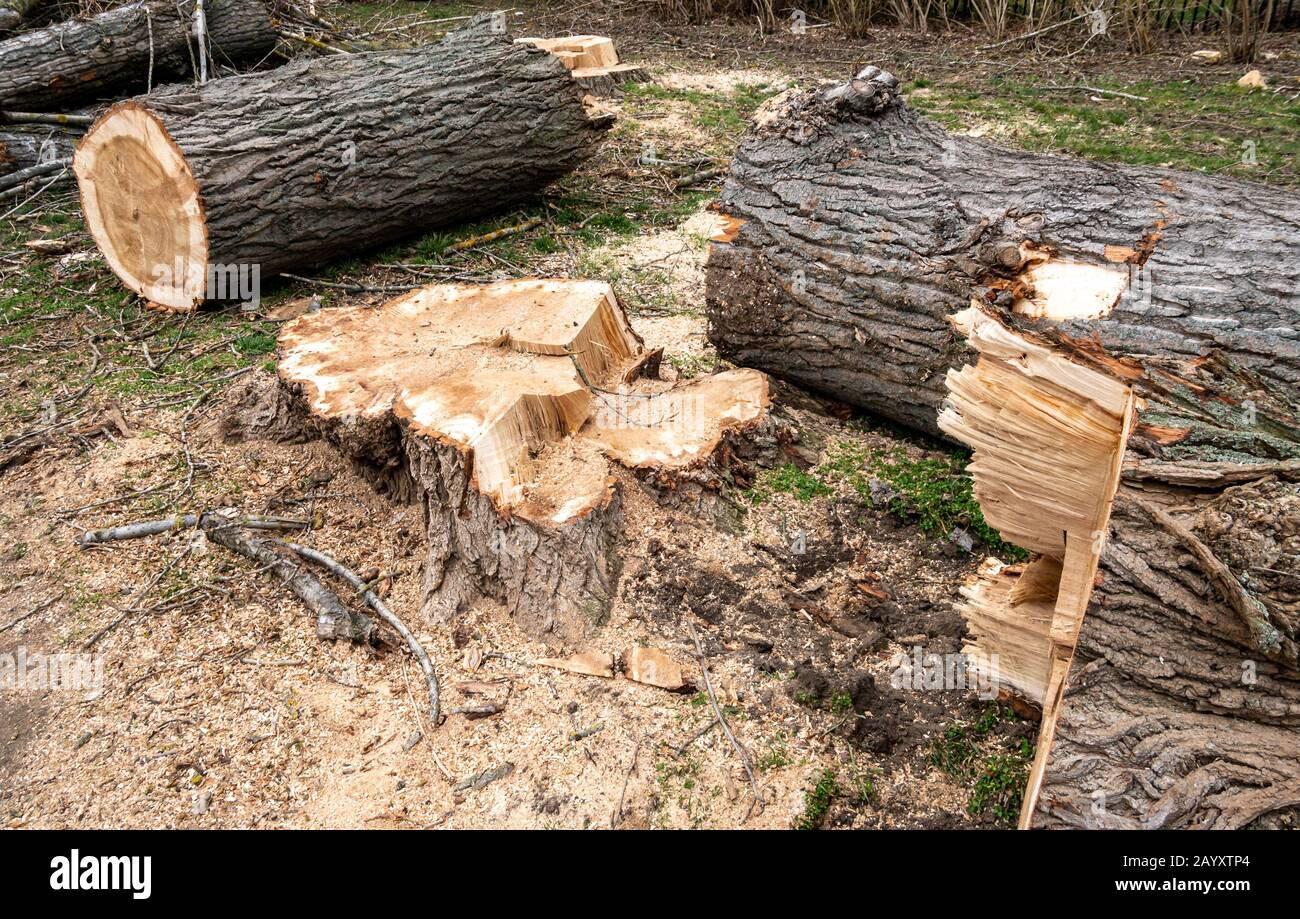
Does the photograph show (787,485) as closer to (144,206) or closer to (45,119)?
(144,206)

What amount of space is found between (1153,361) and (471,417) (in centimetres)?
199

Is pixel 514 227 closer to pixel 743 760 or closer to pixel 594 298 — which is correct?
pixel 594 298

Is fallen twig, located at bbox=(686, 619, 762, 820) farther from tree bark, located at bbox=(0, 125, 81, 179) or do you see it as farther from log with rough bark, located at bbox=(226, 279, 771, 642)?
tree bark, located at bbox=(0, 125, 81, 179)

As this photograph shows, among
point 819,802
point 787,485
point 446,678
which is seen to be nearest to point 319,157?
point 787,485

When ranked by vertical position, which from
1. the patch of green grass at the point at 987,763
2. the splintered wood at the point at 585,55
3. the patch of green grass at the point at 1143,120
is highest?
the splintered wood at the point at 585,55

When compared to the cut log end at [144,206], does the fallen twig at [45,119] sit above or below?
above

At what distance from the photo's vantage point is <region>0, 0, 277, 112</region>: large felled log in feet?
21.5

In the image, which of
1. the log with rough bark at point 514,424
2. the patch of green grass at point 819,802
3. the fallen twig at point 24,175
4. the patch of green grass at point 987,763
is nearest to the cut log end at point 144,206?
the log with rough bark at point 514,424

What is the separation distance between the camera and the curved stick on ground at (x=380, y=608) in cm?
283

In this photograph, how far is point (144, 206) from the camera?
16.0 ft

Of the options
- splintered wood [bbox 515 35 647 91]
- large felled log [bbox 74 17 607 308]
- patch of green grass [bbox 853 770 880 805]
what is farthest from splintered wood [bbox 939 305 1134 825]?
splintered wood [bbox 515 35 647 91]

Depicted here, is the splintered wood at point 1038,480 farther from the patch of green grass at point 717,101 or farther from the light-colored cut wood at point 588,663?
the patch of green grass at point 717,101

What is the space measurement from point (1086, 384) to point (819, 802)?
4.16 ft

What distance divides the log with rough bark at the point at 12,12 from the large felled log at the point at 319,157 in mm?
3196
